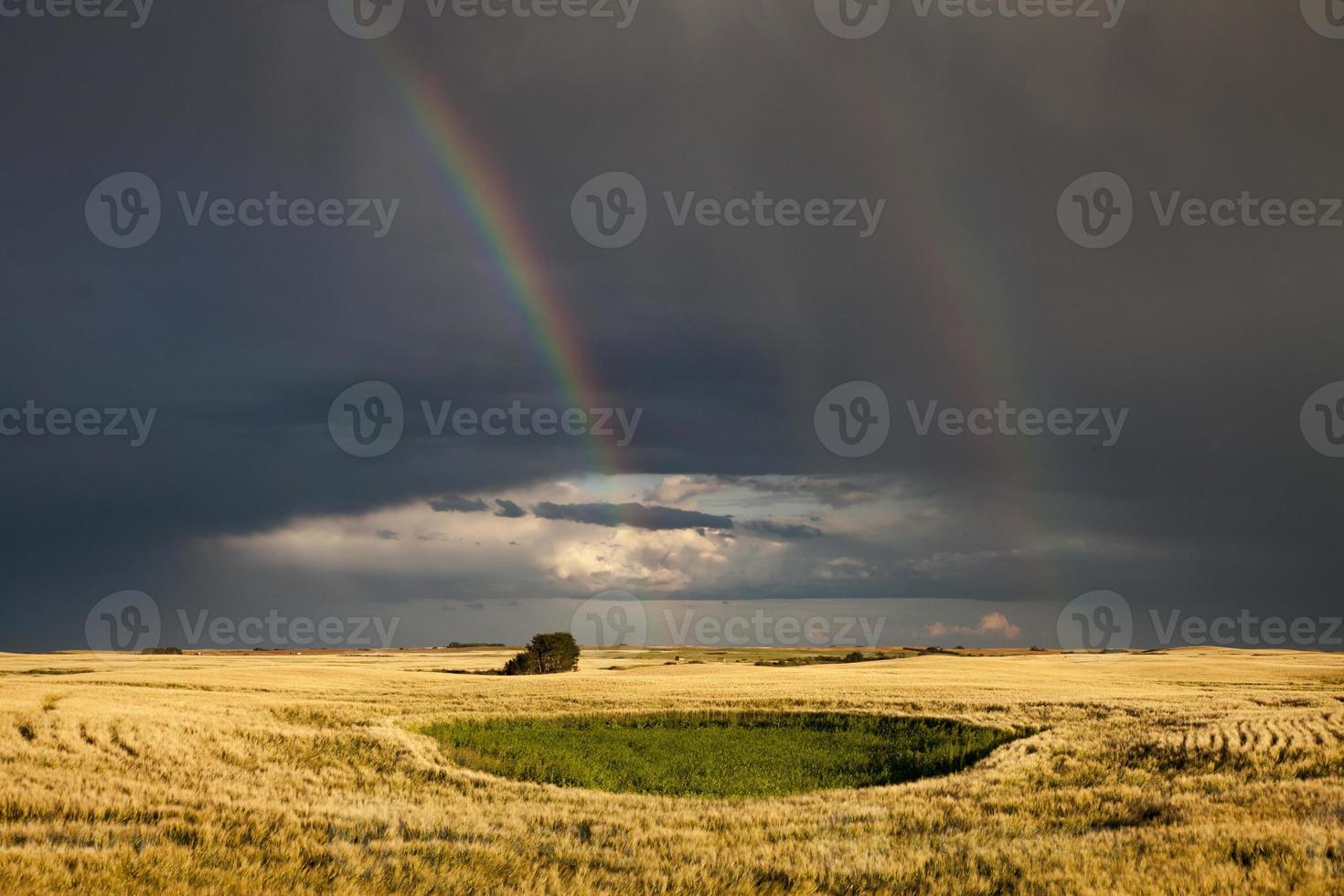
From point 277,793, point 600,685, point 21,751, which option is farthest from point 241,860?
point 600,685

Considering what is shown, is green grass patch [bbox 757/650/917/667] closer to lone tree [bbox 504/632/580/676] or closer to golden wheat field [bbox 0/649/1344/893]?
lone tree [bbox 504/632/580/676]

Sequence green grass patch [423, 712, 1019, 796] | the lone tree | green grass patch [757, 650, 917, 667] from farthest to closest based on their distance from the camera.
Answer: green grass patch [757, 650, 917, 667]
the lone tree
green grass patch [423, 712, 1019, 796]

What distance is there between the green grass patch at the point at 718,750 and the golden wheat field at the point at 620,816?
2.39m

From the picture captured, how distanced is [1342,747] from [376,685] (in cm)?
4716

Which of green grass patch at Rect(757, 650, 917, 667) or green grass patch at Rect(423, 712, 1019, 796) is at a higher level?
green grass patch at Rect(423, 712, 1019, 796)

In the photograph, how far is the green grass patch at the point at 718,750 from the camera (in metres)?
28.2

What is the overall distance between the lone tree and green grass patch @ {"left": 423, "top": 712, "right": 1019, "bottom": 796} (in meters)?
46.0

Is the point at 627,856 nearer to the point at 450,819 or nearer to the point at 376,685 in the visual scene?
the point at 450,819

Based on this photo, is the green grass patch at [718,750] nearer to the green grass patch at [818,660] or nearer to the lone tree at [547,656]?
the lone tree at [547,656]

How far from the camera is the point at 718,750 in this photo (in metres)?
33.6

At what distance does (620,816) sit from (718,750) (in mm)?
15823

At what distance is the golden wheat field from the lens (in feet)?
40.8

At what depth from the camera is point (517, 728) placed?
38.3 metres

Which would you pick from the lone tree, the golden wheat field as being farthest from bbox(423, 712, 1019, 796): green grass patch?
the lone tree
